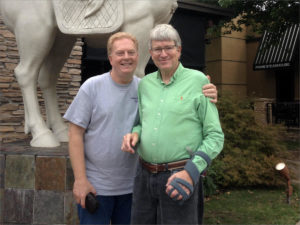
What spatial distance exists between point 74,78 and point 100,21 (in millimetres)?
2880

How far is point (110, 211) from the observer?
5.92 feet

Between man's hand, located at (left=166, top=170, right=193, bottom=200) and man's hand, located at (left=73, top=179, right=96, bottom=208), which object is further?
man's hand, located at (left=73, top=179, right=96, bottom=208)

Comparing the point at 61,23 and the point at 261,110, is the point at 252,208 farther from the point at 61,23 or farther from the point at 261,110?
the point at 261,110

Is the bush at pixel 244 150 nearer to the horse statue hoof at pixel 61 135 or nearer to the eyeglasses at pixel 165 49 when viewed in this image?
the horse statue hoof at pixel 61 135

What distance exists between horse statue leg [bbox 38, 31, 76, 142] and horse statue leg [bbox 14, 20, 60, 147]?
1.07ft

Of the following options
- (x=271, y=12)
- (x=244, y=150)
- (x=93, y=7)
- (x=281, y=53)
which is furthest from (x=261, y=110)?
(x=93, y=7)

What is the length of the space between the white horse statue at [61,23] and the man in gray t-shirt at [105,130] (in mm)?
1115

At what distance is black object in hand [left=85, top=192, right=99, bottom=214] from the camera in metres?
1.66

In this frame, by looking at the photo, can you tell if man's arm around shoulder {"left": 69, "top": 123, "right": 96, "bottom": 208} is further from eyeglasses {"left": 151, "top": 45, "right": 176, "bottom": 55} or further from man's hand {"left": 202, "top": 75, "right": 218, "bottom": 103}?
man's hand {"left": 202, "top": 75, "right": 218, "bottom": 103}

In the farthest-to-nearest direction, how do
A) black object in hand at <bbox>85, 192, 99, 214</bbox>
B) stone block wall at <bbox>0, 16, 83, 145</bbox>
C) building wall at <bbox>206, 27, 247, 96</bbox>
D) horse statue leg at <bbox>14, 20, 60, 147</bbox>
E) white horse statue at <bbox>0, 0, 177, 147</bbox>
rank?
building wall at <bbox>206, 27, 247, 96</bbox> → stone block wall at <bbox>0, 16, 83, 145</bbox> → horse statue leg at <bbox>14, 20, 60, 147</bbox> → white horse statue at <bbox>0, 0, 177, 147</bbox> → black object in hand at <bbox>85, 192, 99, 214</bbox>

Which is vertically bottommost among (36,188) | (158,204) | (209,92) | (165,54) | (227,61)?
(36,188)

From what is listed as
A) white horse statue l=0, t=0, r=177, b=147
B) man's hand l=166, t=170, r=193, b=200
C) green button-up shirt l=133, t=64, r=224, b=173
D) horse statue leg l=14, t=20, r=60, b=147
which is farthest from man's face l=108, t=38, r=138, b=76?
horse statue leg l=14, t=20, r=60, b=147

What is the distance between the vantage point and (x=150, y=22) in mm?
2826

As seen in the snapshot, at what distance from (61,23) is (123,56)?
1581mm
